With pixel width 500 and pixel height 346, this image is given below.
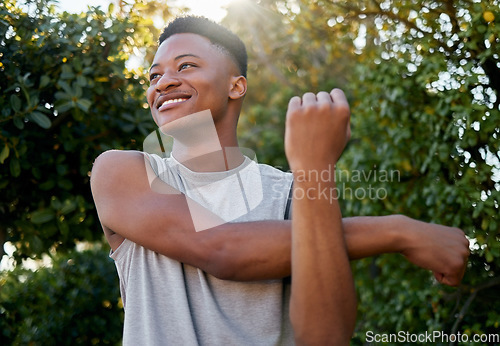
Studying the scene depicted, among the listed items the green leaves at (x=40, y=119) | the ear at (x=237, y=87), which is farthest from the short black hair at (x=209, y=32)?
the green leaves at (x=40, y=119)

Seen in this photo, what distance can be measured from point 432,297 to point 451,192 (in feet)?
2.46

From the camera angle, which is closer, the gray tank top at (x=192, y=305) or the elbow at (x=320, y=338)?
the elbow at (x=320, y=338)

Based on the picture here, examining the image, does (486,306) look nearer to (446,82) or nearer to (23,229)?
(446,82)

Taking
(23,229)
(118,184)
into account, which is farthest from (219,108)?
(23,229)

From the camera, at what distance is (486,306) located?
3859 millimetres

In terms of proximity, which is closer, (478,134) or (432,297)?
(478,134)

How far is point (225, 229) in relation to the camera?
5.47ft

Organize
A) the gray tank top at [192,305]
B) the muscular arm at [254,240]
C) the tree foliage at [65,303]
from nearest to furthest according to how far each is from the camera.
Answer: the muscular arm at [254,240], the gray tank top at [192,305], the tree foliage at [65,303]

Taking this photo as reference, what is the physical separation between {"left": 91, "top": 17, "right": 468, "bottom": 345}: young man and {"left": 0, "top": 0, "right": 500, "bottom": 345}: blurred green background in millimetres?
1266

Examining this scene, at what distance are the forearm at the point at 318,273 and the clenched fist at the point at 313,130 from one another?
6 cm

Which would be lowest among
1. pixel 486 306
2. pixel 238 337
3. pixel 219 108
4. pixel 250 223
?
pixel 486 306

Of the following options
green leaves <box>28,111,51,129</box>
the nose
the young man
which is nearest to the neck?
the young man

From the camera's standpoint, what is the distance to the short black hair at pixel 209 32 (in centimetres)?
223

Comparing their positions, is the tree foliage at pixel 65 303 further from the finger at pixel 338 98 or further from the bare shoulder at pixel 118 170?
the finger at pixel 338 98
